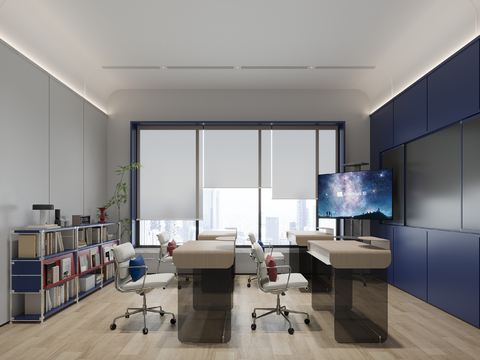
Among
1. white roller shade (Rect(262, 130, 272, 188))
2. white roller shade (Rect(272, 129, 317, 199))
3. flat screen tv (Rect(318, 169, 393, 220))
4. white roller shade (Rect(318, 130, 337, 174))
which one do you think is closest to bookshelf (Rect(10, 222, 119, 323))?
white roller shade (Rect(262, 130, 272, 188))

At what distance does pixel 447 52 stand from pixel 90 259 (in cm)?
603

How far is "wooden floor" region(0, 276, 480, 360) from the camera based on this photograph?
10.4 ft

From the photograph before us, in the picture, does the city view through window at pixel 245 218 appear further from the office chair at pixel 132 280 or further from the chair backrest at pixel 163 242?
the office chair at pixel 132 280

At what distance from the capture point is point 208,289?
3.74 metres

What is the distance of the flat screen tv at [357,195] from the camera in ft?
18.8

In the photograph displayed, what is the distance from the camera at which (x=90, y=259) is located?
5320mm

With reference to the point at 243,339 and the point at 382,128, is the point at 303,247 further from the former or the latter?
the point at 243,339

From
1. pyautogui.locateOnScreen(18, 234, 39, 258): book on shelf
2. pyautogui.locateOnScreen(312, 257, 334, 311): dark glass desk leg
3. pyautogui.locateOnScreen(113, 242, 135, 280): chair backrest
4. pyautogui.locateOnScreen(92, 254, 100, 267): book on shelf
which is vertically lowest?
pyautogui.locateOnScreen(312, 257, 334, 311): dark glass desk leg

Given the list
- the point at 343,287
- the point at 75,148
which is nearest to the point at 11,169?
the point at 75,148

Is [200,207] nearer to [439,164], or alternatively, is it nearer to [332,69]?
[332,69]

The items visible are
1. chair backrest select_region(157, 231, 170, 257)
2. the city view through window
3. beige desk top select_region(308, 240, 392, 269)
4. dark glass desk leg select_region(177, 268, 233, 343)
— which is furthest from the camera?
the city view through window

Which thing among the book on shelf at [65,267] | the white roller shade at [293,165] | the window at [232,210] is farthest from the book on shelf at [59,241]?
the white roller shade at [293,165]

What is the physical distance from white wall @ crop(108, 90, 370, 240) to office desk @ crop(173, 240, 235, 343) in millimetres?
3852

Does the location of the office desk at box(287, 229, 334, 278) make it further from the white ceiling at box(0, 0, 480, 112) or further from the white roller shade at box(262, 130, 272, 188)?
the white ceiling at box(0, 0, 480, 112)
